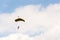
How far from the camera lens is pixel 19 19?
42.3 meters

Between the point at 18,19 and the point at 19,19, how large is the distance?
553 millimetres

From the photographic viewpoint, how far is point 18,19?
139 ft
